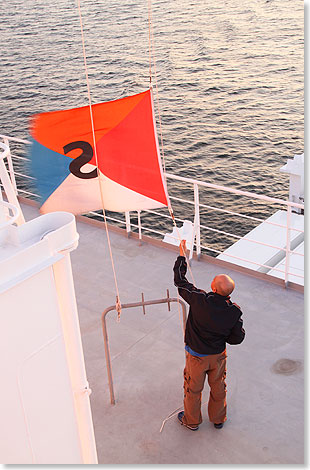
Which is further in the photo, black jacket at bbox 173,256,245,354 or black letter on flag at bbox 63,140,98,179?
black letter on flag at bbox 63,140,98,179

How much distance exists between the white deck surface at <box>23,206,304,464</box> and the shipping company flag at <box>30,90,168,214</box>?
6.22 ft

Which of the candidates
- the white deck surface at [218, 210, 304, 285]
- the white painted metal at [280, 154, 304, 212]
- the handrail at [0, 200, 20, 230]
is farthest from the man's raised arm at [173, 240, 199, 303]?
the white painted metal at [280, 154, 304, 212]

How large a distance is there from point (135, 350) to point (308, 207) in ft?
8.26

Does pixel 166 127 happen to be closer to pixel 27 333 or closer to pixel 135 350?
pixel 135 350

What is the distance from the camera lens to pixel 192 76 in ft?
95.1

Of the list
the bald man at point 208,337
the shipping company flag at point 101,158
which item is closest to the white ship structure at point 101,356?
the bald man at point 208,337

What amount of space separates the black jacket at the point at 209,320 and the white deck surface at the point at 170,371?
0.99m

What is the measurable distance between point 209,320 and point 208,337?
205 millimetres

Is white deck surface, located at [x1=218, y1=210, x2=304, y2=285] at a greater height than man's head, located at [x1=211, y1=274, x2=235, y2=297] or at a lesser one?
lesser

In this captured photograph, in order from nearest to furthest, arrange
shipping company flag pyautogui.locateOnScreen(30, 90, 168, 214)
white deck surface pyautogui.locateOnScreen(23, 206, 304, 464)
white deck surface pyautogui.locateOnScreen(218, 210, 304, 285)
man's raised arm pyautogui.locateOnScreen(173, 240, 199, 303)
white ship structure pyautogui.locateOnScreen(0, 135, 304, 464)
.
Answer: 1. white ship structure pyautogui.locateOnScreen(0, 135, 304, 464)
2. man's raised arm pyautogui.locateOnScreen(173, 240, 199, 303)
3. shipping company flag pyautogui.locateOnScreen(30, 90, 168, 214)
4. white deck surface pyautogui.locateOnScreen(23, 206, 304, 464)
5. white deck surface pyautogui.locateOnScreen(218, 210, 304, 285)

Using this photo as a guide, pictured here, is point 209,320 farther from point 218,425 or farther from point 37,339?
point 37,339

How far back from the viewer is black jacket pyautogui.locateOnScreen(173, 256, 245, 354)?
179 inches

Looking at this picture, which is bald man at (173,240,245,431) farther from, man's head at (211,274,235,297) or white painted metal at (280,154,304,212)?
white painted metal at (280,154,304,212)

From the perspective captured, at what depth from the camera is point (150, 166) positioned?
509 centimetres
